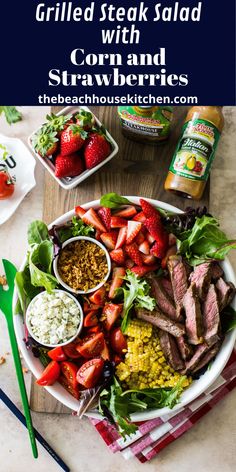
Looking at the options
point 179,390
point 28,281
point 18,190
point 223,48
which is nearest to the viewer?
point 179,390

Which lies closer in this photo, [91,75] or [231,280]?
[231,280]

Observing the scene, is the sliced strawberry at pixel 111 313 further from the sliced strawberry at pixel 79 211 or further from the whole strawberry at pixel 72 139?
the whole strawberry at pixel 72 139

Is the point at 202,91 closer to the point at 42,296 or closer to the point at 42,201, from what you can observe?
the point at 42,201

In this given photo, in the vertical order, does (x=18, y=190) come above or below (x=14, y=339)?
above

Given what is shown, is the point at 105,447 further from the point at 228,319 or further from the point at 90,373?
the point at 228,319

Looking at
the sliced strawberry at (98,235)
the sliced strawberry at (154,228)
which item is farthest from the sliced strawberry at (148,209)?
the sliced strawberry at (98,235)

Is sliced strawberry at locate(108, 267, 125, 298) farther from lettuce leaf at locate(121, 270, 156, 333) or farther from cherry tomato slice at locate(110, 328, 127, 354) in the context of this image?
cherry tomato slice at locate(110, 328, 127, 354)

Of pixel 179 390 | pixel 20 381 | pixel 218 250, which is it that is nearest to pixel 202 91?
pixel 218 250
